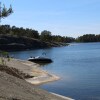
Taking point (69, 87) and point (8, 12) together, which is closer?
point (8, 12)

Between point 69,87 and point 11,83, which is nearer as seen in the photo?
point 11,83

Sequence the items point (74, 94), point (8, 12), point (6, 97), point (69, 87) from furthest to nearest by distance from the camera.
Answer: point (69, 87), point (74, 94), point (8, 12), point (6, 97)

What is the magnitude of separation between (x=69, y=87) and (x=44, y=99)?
60.0 ft

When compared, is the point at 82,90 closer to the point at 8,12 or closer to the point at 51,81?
the point at 51,81

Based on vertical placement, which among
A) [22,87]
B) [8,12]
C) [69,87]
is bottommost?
[69,87]

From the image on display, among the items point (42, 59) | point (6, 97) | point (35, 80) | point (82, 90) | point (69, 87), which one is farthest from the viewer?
point (42, 59)

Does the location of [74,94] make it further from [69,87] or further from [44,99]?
[44,99]

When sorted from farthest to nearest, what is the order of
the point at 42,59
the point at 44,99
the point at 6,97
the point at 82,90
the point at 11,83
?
the point at 42,59, the point at 82,90, the point at 11,83, the point at 44,99, the point at 6,97

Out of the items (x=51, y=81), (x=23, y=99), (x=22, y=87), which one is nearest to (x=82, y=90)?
(x=51, y=81)

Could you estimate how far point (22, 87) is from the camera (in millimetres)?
21609

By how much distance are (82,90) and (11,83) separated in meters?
15.4

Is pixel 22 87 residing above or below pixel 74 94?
above

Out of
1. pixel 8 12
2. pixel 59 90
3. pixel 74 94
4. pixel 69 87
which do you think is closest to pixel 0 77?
pixel 8 12

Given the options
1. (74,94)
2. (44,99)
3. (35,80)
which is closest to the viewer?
(44,99)
